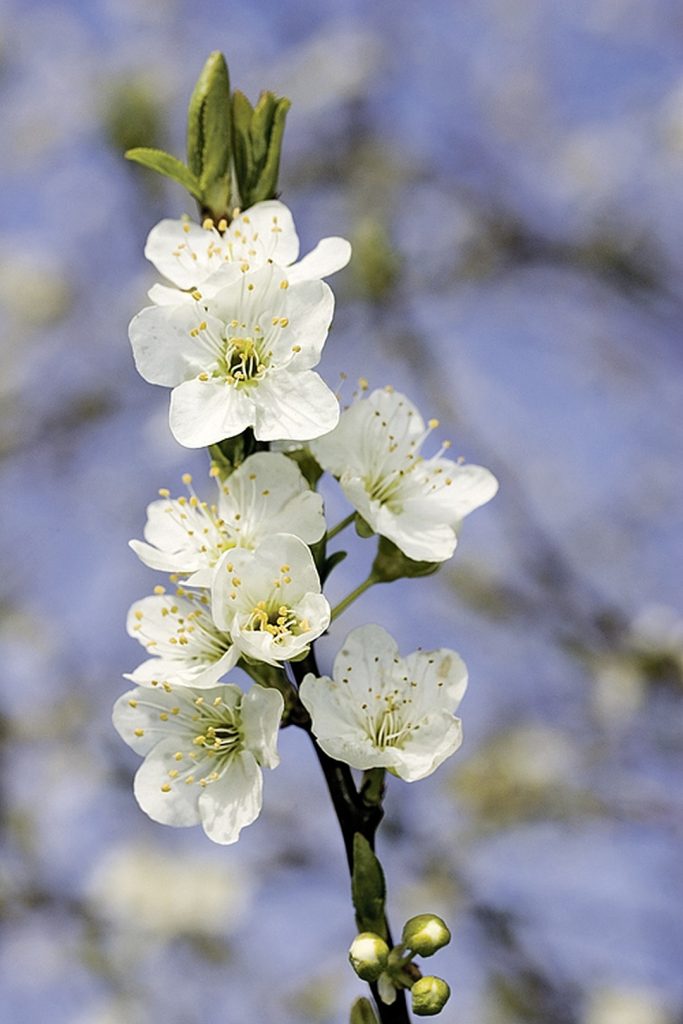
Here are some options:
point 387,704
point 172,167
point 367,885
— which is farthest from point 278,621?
point 172,167

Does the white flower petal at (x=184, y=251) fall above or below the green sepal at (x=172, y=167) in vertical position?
below

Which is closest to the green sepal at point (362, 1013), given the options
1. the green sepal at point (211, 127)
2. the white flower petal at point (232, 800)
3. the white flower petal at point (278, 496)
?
the white flower petal at point (232, 800)

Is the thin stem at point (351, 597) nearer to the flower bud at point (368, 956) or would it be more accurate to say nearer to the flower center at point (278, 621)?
the flower center at point (278, 621)

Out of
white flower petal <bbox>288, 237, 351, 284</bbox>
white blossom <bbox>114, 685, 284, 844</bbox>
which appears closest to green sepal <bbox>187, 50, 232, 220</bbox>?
white flower petal <bbox>288, 237, 351, 284</bbox>

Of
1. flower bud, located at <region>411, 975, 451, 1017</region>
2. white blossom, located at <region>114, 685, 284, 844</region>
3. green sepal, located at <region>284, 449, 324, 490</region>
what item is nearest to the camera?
flower bud, located at <region>411, 975, 451, 1017</region>

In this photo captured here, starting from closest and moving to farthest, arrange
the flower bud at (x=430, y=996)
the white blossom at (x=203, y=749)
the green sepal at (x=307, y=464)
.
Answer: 1. the flower bud at (x=430, y=996)
2. the white blossom at (x=203, y=749)
3. the green sepal at (x=307, y=464)

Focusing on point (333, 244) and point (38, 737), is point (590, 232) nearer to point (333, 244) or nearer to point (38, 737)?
point (38, 737)

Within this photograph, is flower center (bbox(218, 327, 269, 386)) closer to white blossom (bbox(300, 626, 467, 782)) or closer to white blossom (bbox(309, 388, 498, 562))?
white blossom (bbox(309, 388, 498, 562))

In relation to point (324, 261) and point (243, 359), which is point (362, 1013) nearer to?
point (243, 359)
